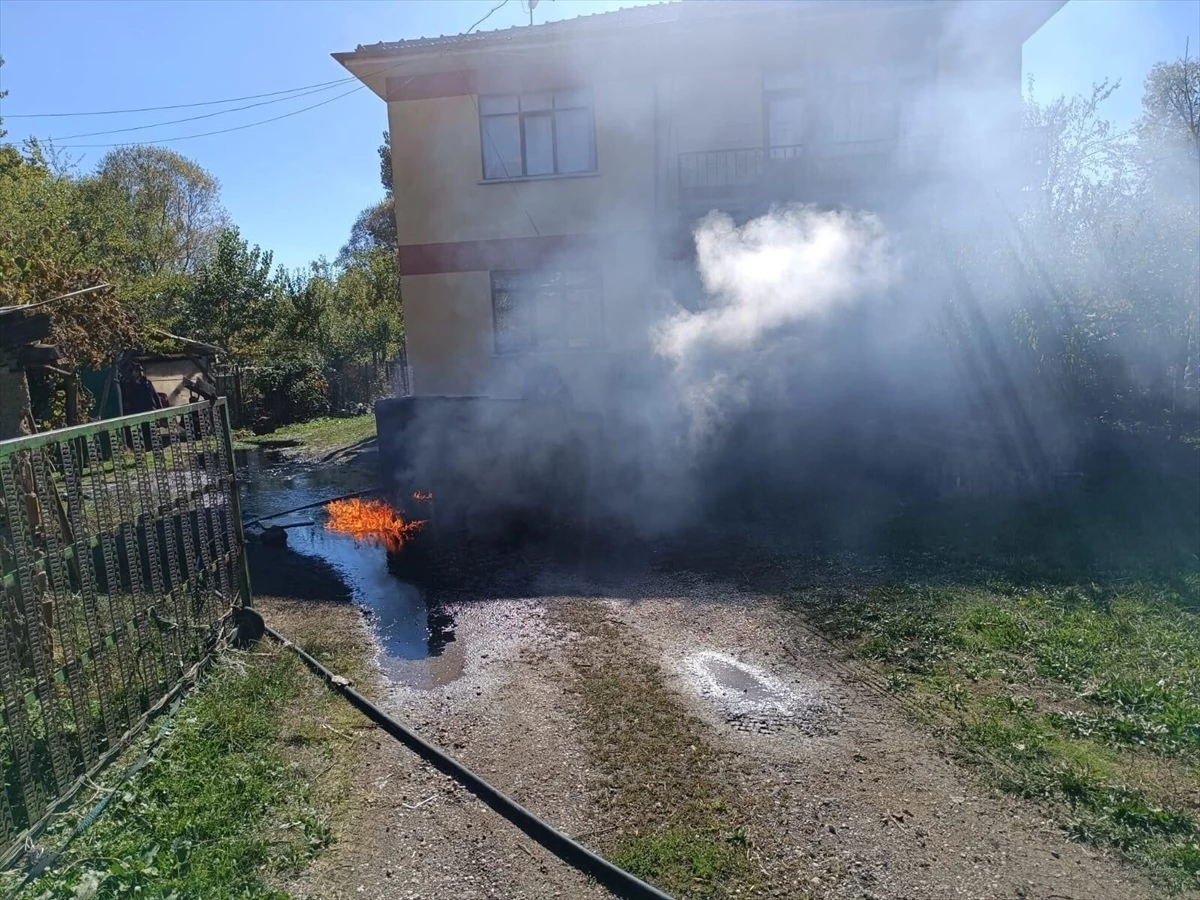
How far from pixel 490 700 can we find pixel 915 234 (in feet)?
32.1

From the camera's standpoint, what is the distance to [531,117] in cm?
1485

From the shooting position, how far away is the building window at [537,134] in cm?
1472

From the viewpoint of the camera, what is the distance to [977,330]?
9.74m

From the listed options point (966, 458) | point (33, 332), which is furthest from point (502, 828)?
point (966, 458)

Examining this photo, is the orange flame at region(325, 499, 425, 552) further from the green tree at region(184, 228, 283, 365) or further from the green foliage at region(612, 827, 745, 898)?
the green tree at region(184, 228, 283, 365)

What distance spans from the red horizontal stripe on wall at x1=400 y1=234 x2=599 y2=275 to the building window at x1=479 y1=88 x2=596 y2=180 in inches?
51.9

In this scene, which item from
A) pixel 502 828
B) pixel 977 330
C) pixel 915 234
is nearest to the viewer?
pixel 502 828

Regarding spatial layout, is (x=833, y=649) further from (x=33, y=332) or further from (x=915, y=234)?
(x=915, y=234)

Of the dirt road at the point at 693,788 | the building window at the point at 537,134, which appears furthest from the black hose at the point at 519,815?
the building window at the point at 537,134

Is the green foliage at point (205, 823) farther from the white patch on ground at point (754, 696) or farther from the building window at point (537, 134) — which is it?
the building window at point (537, 134)

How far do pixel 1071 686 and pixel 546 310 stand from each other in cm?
1204

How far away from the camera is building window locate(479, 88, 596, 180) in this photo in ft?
48.3

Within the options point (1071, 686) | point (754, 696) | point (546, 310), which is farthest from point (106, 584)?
point (546, 310)

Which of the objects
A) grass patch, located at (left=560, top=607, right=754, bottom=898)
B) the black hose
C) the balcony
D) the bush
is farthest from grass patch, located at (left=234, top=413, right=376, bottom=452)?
grass patch, located at (left=560, top=607, right=754, bottom=898)
